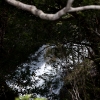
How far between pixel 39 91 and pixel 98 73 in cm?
217

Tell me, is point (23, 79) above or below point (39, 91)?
above

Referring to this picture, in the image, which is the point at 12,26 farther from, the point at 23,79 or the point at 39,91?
the point at 39,91

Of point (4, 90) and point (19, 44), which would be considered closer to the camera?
point (19, 44)

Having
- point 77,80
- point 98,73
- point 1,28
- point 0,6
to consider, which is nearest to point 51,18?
point 0,6

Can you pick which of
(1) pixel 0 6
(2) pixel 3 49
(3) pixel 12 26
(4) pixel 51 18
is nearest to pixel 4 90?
(2) pixel 3 49

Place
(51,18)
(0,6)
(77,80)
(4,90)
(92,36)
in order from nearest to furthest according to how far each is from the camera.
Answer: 1. (51,18)
2. (0,6)
3. (77,80)
4. (92,36)
5. (4,90)

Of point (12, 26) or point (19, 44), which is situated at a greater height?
point (12, 26)

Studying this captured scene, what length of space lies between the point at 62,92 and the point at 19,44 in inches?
145

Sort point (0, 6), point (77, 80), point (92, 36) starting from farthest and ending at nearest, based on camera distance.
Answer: point (92, 36) < point (77, 80) < point (0, 6)

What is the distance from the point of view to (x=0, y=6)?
6277mm

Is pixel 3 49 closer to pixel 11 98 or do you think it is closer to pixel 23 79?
pixel 23 79

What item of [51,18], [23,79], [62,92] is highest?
[51,18]

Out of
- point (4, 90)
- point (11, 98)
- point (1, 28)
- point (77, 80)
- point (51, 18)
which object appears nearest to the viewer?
point (51, 18)

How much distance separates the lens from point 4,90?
381 inches
